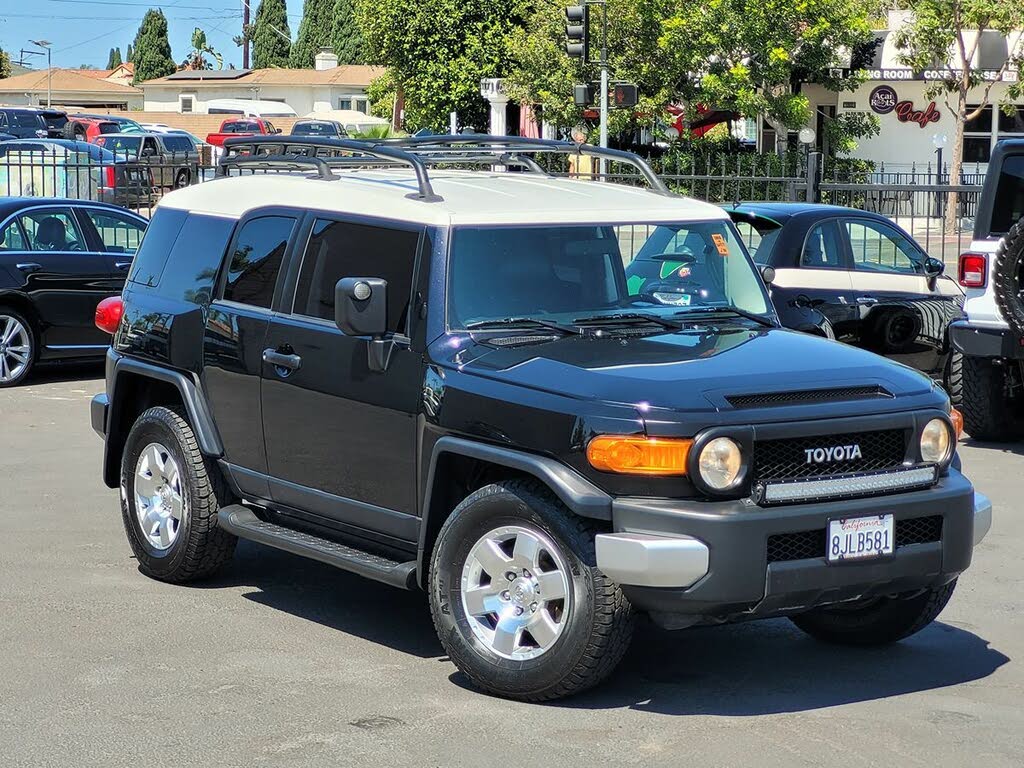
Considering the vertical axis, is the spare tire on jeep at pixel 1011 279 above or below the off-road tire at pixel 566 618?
above

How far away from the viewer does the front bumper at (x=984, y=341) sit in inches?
420

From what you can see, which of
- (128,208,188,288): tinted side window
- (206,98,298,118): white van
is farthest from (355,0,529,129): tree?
(128,208,188,288): tinted side window

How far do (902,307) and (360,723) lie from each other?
8.24m

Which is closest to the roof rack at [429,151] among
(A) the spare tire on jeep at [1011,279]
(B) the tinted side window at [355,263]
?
(B) the tinted side window at [355,263]

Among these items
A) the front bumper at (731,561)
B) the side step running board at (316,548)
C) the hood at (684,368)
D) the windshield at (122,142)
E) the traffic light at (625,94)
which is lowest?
the side step running board at (316,548)

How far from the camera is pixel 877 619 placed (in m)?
6.30

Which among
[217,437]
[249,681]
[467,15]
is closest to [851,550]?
[249,681]

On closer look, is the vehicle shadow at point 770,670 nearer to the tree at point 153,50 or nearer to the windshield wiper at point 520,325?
the windshield wiper at point 520,325

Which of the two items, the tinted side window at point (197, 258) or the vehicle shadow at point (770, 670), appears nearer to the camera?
the vehicle shadow at point (770, 670)

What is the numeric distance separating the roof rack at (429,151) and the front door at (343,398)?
304 millimetres

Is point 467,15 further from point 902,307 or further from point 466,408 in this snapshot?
point 466,408

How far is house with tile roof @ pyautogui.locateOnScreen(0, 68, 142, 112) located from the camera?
102125 millimetres

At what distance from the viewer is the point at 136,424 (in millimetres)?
7473

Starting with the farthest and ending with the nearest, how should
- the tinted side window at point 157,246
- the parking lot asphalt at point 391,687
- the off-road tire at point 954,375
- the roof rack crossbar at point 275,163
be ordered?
the off-road tire at point 954,375 < the tinted side window at point 157,246 < the roof rack crossbar at point 275,163 < the parking lot asphalt at point 391,687
